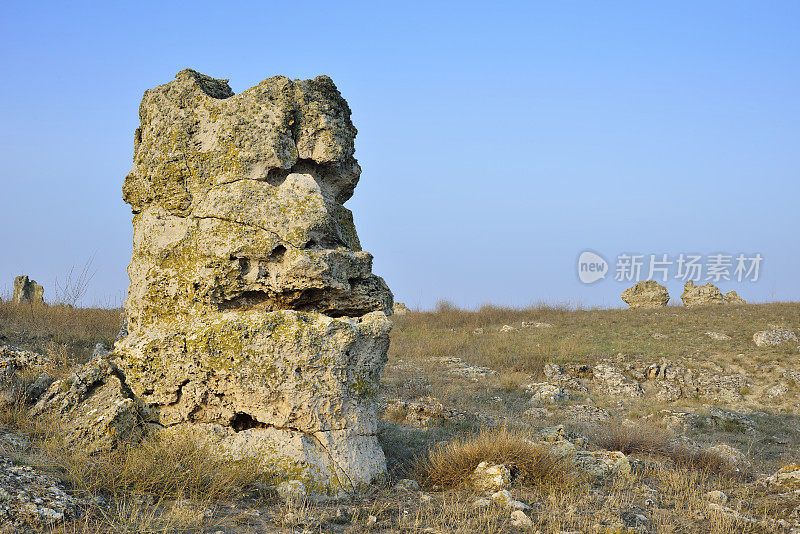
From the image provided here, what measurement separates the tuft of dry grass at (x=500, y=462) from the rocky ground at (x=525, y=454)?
0.01m

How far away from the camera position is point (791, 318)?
19.2 meters

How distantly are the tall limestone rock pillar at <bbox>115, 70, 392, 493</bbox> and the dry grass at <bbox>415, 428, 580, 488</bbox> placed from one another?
0.56 m

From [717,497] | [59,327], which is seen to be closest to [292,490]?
[717,497]

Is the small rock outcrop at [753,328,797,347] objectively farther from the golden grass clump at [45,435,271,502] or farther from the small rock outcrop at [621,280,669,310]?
the golden grass clump at [45,435,271,502]

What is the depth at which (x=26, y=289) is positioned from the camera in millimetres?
15727

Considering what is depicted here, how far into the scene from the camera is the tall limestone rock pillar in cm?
525

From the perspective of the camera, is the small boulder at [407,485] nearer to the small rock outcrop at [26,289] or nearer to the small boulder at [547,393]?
the small boulder at [547,393]

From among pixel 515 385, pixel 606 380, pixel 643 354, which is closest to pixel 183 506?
pixel 515 385

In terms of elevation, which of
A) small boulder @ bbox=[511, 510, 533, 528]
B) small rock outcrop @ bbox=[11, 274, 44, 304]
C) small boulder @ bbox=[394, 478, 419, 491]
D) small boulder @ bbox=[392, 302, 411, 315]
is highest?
small boulder @ bbox=[392, 302, 411, 315]

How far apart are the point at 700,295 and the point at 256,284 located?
26.7 meters

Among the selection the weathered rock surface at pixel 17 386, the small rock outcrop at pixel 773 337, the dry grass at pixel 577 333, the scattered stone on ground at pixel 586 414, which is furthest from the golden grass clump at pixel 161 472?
the small rock outcrop at pixel 773 337

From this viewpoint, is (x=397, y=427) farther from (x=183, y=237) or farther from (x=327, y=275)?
(x=183, y=237)

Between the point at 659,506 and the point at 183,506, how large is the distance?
3922 mm

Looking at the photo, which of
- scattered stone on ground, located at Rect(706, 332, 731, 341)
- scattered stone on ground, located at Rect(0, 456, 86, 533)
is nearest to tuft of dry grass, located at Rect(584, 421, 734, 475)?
scattered stone on ground, located at Rect(0, 456, 86, 533)
